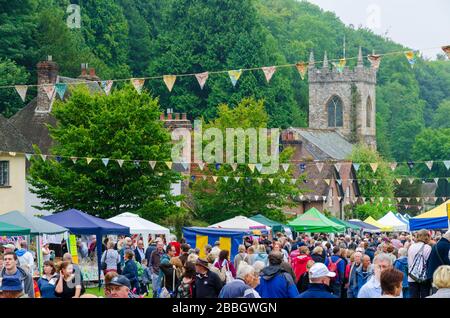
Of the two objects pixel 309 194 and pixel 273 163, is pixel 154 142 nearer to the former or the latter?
pixel 273 163

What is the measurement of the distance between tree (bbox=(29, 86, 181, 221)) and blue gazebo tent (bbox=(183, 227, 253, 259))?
37.9ft

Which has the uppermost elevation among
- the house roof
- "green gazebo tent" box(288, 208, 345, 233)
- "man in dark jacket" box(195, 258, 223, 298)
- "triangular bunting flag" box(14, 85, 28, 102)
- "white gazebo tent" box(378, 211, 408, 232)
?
"triangular bunting flag" box(14, 85, 28, 102)

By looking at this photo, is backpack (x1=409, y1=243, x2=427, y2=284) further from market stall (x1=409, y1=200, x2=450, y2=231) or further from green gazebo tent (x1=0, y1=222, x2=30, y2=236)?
market stall (x1=409, y1=200, x2=450, y2=231)

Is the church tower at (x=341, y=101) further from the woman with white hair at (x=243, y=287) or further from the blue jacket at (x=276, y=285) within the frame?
the woman with white hair at (x=243, y=287)

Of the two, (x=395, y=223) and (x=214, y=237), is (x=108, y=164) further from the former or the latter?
(x=395, y=223)

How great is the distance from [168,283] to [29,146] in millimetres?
32811

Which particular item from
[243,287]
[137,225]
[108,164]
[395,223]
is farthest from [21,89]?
[395,223]

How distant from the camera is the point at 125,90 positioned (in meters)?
49.2

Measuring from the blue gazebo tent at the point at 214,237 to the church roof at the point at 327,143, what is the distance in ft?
190

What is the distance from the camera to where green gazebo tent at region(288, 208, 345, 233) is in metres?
41.6

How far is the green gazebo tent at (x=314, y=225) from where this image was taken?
4159 centimetres

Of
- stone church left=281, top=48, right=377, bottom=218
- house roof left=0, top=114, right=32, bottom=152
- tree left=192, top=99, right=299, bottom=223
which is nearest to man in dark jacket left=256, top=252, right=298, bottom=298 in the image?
house roof left=0, top=114, right=32, bottom=152

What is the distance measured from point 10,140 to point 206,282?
34.6 m

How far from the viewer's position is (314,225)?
42094 mm
